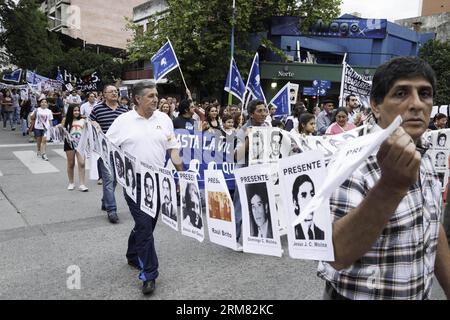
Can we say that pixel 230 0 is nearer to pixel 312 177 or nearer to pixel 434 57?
pixel 434 57

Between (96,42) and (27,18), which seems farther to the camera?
(96,42)

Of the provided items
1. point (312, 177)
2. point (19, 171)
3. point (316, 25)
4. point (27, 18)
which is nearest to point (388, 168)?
point (312, 177)

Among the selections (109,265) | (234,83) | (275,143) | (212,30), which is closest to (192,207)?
(109,265)

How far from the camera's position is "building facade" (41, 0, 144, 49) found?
163ft

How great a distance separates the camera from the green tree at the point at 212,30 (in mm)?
21844

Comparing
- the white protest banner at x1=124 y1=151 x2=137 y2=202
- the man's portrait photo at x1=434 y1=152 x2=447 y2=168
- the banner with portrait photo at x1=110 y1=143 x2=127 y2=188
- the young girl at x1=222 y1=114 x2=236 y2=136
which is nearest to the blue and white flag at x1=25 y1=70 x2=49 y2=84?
the young girl at x1=222 y1=114 x2=236 y2=136

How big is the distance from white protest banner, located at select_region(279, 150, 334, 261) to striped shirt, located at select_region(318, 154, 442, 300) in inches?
5.6

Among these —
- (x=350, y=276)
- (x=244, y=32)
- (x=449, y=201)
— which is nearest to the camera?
(x=350, y=276)

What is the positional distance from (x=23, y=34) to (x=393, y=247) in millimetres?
33629

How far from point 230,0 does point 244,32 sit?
2.58 meters

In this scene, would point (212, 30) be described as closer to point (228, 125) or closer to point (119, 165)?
point (228, 125)

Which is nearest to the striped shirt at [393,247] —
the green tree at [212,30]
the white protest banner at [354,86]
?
the white protest banner at [354,86]

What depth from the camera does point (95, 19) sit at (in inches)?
1997
